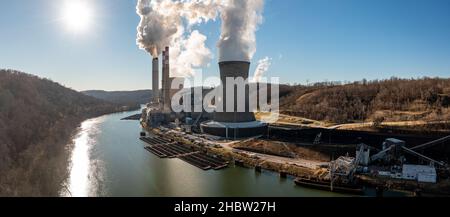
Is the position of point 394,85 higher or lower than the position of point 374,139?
higher

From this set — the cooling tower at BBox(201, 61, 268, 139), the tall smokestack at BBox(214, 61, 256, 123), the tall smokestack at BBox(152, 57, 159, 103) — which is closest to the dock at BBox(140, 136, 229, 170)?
the cooling tower at BBox(201, 61, 268, 139)

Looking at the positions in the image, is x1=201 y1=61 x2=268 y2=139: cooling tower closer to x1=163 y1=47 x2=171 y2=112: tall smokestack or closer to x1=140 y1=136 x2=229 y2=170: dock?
x1=140 y1=136 x2=229 y2=170: dock

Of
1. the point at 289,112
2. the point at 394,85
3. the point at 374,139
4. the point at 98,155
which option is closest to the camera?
the point at 374,139

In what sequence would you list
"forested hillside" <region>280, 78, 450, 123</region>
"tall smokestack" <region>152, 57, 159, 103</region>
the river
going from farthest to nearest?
"tall smokestack" <region>152, 57, 159, 103</region> < "forested hillside" <region>280, 78, 450, 123</region> < the river

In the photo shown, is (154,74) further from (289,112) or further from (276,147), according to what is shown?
(276,147)

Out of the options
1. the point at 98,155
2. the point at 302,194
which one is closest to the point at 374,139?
the point at 302,194

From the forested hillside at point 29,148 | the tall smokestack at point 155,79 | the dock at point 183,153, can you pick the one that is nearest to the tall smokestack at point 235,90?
the dock at point 183,153
